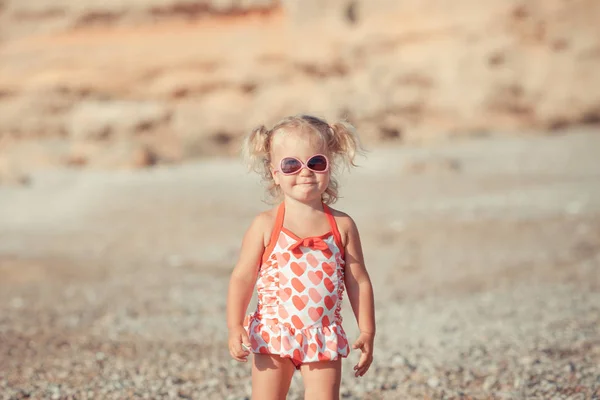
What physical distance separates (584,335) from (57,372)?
3511mm

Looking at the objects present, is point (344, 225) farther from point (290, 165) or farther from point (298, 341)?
point (298, 341)

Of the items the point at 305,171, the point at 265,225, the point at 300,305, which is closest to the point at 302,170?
the point at 305,171

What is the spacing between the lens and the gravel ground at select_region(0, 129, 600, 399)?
4491 mm

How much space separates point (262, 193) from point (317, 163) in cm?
1275

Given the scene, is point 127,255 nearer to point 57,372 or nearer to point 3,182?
point 57,372

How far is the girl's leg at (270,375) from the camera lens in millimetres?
2936

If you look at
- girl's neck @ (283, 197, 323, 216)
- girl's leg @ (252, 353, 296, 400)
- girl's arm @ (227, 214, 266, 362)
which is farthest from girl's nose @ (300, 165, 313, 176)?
girl's leg @ (252, 353, 296, 400)

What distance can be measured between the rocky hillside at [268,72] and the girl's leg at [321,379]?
18.0m

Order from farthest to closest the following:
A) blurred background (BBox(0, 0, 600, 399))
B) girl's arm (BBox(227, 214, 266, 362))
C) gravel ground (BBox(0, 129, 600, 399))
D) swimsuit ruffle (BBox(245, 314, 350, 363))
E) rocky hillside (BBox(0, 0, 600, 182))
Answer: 1. rocky hillside (BBox(0, 0, 600, 182))
2. blurred background (BBox(0, 0, 600, 399))
3. gravel ground (BBox(0, 129, 600, 399))
4. girl's arm (BBox(227, 214, 266, 362))
5. swimsuit ruffle (BBox(245, 314, 350, 363))

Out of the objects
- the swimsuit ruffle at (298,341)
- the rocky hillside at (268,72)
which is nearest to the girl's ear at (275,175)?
the swimsuit ruffle at (298,341)

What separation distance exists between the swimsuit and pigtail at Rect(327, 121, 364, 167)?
1.05 feet

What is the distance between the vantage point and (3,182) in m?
19.2

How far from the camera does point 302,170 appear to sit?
2.95m

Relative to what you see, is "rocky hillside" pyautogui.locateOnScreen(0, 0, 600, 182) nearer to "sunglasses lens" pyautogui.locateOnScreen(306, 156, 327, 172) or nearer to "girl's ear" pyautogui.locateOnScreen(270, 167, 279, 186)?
"girl's ear" pyautogui.locateOnScreen(270, 167, 279, 186)
